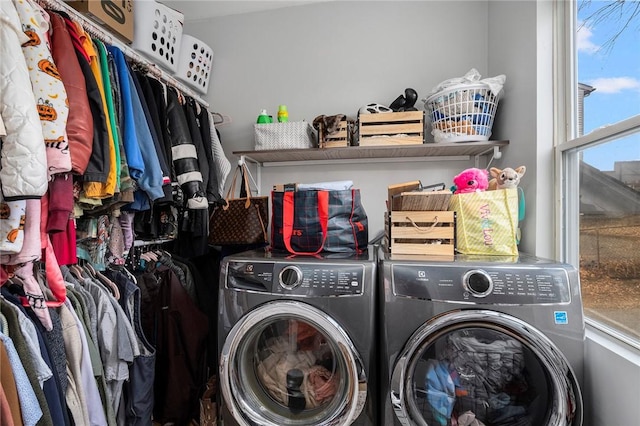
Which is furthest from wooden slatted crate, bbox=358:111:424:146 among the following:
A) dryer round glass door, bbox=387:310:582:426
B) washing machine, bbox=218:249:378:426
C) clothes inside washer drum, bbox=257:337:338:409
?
clothes inside washer drum, bbox=257:337:338:409

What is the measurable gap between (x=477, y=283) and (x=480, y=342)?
0.75ft

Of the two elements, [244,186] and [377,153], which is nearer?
[377,153]

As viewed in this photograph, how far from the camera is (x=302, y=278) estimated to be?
1.17m

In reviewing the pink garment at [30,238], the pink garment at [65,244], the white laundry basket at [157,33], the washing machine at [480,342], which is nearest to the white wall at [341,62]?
the white laundry basket at [157,33]

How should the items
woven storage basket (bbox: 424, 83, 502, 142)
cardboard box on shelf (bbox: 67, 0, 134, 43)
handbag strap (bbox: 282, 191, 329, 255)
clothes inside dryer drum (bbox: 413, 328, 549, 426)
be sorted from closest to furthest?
clothes inside dryer drum (bbox: 413, 328, 549, 426) < cardboard box on shelf (bbox: 67, 0, 134, 43) < handbag strap (bbox: 282, 191, 329, 255) < woven storage basket (bbox: 424, 83, 502, 142)

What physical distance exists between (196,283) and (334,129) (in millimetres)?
1199

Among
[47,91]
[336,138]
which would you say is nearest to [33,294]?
[47,91]

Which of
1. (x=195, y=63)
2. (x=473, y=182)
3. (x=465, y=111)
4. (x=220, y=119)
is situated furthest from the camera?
(x=220, y=119)

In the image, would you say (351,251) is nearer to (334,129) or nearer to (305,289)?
(305,289)

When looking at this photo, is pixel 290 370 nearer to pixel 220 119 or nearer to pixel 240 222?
pixel 240 222

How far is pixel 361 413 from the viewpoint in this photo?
1099mm

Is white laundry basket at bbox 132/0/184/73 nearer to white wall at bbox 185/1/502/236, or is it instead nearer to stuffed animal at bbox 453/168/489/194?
white wall at bbox 185/1/502/236

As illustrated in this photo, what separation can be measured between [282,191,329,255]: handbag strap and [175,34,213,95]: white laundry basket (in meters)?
1.18

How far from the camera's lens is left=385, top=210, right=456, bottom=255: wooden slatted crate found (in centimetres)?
125
